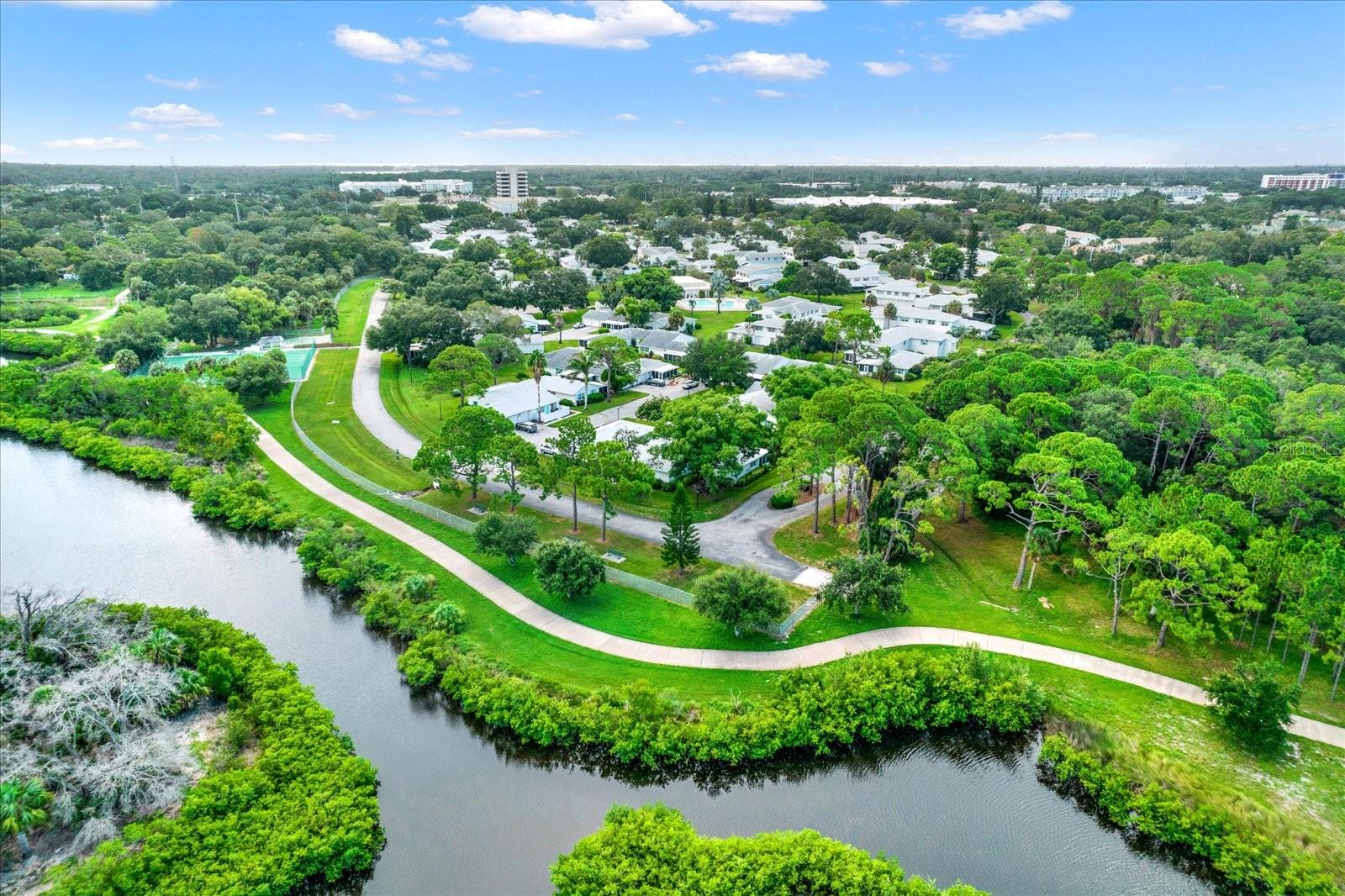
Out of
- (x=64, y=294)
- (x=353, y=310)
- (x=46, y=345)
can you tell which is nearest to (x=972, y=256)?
(x=353, y=310)

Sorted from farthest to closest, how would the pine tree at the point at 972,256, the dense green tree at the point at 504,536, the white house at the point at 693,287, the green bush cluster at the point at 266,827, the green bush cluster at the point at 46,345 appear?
the pine tree at the point at 972,256, the white house at the point at 693,287, the green bush cluster at the point at 46,345, the dense green tree at the point at 504,536, the green bush cluster at the point at 266,827

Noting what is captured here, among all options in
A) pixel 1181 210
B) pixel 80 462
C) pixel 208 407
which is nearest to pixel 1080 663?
pixel 208 407

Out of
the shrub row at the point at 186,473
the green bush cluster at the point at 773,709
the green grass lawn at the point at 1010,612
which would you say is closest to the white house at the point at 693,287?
the shrub row at the point at 186,473

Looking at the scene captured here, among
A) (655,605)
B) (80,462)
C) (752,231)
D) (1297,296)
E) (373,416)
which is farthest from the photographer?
(752,231)

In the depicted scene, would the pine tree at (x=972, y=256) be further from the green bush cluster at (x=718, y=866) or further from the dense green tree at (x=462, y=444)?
the green bush cluster at (x=718, y=866)

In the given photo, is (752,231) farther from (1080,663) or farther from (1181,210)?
(1080,663)
